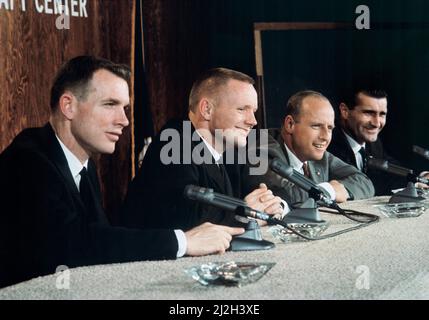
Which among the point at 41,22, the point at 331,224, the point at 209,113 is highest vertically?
the point at 41,22

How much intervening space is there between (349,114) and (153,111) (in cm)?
129

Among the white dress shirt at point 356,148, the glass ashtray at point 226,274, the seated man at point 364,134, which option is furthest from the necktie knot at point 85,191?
the white dress shirt at point 356,148

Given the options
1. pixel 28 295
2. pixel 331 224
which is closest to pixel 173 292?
pixel 28 295

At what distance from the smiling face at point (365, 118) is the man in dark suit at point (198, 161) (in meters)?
1.65

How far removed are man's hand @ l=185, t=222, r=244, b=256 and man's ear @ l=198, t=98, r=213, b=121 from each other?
1.05 meters

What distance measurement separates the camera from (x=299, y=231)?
243 cm

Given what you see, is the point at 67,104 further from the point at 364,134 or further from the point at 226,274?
the point at 364,134

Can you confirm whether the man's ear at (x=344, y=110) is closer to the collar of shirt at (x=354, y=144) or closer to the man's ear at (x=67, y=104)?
the collar of shirt at (x=354, y=144)

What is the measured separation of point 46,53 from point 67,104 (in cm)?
97

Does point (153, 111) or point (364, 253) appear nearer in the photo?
point (364, 253)

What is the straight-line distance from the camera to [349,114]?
4.86 m

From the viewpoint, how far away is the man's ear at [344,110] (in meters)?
4.88
